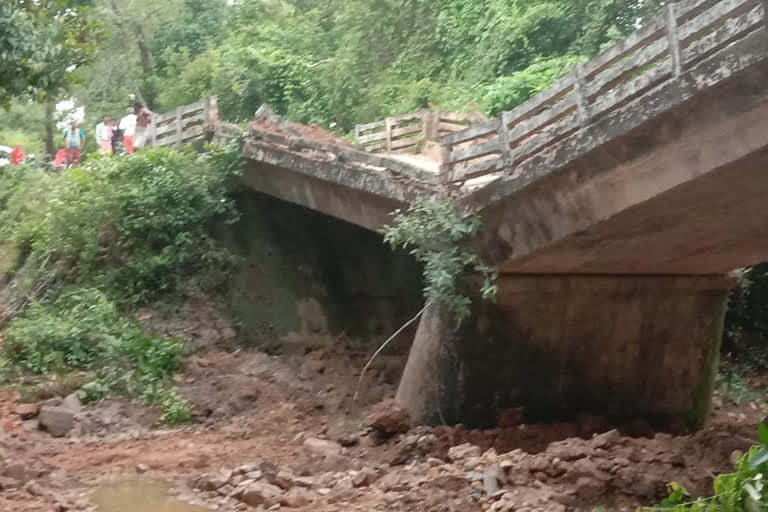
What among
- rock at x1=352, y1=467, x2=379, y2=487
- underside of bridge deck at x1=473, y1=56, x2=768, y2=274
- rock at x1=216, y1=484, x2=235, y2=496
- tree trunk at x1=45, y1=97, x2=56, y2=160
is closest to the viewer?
underside of bridge deck at x1=473, y1=56, x2=768, y2=274

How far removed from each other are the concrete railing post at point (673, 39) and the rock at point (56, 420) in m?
7.67

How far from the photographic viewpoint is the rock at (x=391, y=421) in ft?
30.9

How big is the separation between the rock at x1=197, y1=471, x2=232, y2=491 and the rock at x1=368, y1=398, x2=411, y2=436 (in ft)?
7.02

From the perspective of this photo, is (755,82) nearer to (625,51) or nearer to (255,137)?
(625,51)

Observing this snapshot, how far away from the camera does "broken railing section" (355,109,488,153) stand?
56.4ft

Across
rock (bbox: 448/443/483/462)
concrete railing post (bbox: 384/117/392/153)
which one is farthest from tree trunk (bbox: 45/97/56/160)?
rock (bbox: 448/443/483/462)

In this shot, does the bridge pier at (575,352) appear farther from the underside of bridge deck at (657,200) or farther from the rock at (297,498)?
the rock at (297,498)

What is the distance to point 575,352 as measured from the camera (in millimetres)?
10305

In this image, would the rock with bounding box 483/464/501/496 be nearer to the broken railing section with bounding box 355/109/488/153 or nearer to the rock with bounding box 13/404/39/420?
the rock with bounding box 13/404/39/420

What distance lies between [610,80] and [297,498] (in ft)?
15.0

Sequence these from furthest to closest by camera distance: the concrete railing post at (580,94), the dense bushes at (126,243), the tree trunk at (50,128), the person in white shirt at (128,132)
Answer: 1. the tree trunk at (50,128)
2. the person in white shirt at (128,132)
3. the dense bushes at (126,243)
4. the concrete railing post at (580,94)

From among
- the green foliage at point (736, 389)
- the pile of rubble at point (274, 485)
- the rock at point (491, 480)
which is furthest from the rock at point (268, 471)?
the green foliage at point (736, 389)

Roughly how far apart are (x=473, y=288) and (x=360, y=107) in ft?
50.6

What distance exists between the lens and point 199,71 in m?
25.4
